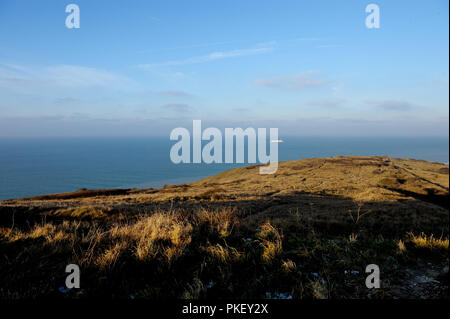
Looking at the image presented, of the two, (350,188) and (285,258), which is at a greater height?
(285,258)

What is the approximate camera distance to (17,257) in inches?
156

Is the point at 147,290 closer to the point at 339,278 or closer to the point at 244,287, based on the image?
the point at 244,287

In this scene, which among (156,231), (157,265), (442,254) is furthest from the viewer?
(156,231)

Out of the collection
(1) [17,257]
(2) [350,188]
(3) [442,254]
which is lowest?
(2) [350,188]

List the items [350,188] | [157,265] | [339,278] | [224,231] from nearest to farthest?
1. [339,278]
2. [157,265]
3. [224,231]
4. [350,188]

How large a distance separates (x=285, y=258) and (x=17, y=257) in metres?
5.02

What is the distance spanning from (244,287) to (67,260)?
3.22m

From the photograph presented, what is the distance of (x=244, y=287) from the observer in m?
3.25
